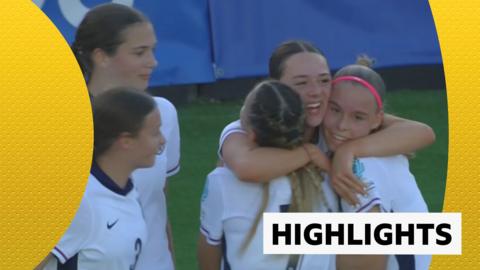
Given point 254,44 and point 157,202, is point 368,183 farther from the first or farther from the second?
point 254,44

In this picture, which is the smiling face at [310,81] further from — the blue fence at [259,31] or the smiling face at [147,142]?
the blue fence at [259,31]

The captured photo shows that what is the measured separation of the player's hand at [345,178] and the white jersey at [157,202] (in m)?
0.63

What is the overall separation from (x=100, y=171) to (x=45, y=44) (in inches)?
19.8

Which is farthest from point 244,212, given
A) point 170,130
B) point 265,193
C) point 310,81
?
point 170,130

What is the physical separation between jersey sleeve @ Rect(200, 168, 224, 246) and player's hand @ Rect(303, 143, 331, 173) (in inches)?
11.5

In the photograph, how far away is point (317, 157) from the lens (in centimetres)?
327

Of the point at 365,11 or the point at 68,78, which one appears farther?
the point at 365,11

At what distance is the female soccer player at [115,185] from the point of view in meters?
3.07

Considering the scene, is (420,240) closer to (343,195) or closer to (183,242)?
(343,195)

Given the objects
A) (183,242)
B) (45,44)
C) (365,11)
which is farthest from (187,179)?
(45,44)

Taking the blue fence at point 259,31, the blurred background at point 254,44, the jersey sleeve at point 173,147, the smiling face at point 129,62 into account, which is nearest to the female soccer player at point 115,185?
the smiling face at point 129,62

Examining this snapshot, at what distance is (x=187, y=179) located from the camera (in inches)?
261

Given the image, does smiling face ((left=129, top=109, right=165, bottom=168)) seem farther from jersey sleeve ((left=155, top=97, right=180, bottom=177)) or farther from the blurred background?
the blurred background

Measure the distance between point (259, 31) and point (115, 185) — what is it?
201 inches
